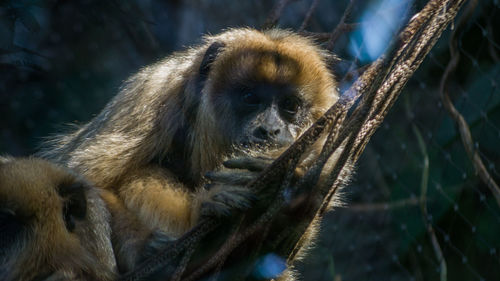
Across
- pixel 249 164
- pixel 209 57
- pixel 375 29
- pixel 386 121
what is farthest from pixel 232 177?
pixel 386 121

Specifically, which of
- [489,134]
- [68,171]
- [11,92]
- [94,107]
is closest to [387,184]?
[489,134]

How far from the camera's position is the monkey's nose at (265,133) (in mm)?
2529

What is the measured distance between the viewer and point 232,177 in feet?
7.07

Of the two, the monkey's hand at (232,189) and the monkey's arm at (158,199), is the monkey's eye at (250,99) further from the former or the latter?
the monkey's hand at (232,189)

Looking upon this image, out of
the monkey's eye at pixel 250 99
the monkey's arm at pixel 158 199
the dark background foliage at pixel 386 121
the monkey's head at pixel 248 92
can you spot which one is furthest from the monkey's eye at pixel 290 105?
the dark background foliage at pixel 386 121

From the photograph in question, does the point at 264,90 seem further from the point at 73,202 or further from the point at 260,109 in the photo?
the point at 73,202

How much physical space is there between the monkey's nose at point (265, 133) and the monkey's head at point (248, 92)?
0.04 metres

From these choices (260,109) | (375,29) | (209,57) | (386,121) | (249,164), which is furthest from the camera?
(386,121)

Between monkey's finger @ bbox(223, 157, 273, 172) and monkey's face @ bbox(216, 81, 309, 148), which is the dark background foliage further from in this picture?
monkey's finger @ bbox(223, 157, 273, 172)

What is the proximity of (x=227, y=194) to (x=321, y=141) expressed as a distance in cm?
47

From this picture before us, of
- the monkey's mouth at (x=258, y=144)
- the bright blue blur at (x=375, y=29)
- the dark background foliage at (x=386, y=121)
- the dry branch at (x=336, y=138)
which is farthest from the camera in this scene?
the dark background foliage at (x=386, y=121)

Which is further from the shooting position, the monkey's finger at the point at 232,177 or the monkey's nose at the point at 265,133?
the monkey's nose at the point at 265,133

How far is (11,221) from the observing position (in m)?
2.01

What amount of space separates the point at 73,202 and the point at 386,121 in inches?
180
